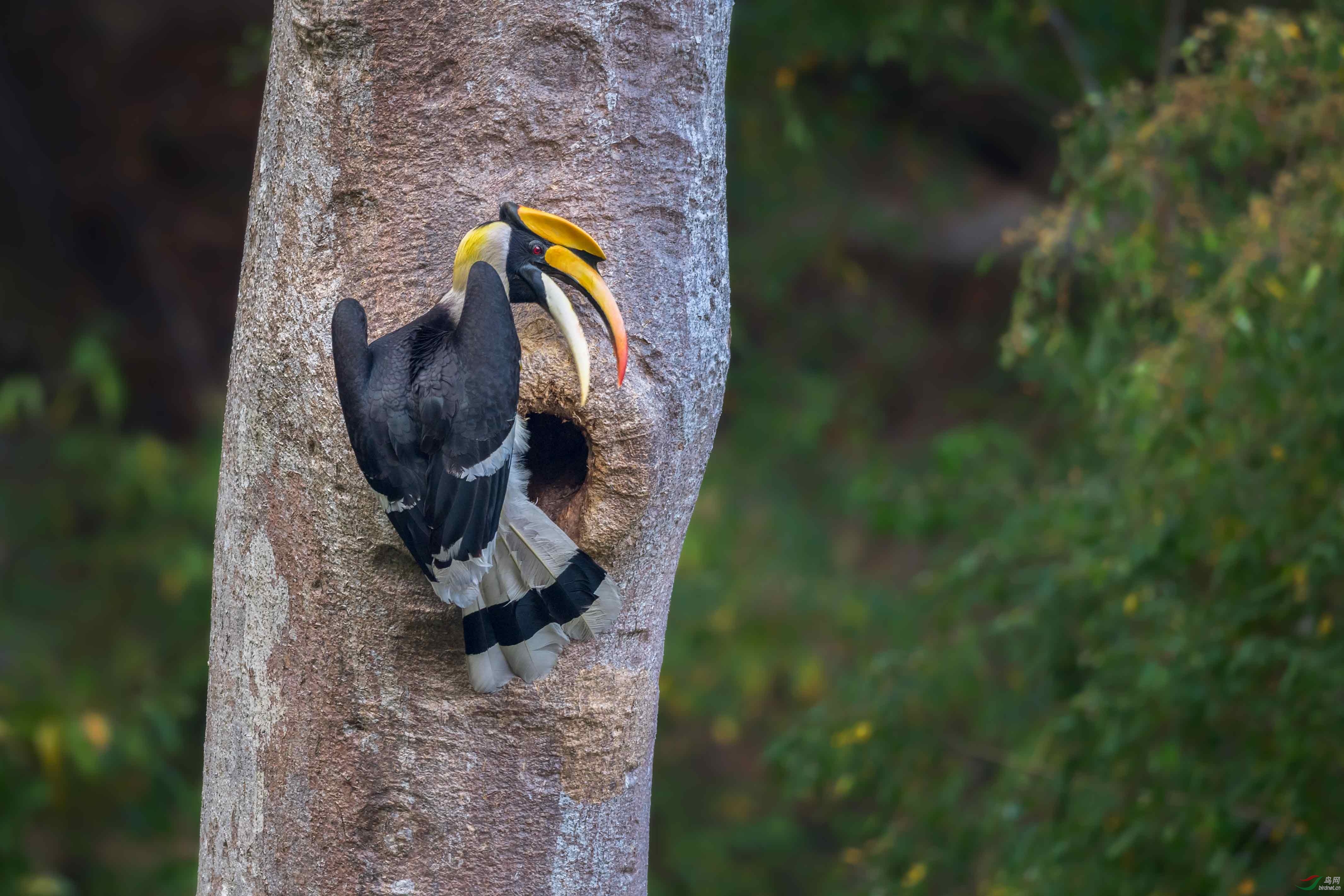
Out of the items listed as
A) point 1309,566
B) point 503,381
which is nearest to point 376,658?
point 503,381

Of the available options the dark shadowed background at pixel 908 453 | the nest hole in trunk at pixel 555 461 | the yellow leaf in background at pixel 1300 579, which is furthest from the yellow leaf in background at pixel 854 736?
the nest hole in trunk at pixel 555 461

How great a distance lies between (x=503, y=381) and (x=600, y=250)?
0.23 meters

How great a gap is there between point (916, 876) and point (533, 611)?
6.45 feet

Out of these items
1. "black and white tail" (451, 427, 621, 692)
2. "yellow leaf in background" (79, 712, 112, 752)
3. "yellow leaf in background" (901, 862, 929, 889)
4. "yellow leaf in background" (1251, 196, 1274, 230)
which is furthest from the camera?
"yellow leaf in background" (79, 712, 112, 752)

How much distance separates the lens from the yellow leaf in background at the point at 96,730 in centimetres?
413

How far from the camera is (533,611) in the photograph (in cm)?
177

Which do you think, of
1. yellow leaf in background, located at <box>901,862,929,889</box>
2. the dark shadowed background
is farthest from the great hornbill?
yellow leaf in background, located at <box>901,862,929,889</box>

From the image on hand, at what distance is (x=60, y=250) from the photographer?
574cm

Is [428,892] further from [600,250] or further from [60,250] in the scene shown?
[60,250]

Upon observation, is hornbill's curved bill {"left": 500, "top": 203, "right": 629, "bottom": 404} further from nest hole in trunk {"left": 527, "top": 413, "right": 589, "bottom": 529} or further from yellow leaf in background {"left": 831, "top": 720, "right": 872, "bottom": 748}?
yellow leaf in background {"left": 831, "top": 720, "right": 872, "bottom": 748}

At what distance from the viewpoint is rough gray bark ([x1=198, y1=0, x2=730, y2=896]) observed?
73.3 inches

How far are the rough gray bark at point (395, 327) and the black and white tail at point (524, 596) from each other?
11 centimetres

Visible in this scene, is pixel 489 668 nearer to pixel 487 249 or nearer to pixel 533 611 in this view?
pixel 533 611

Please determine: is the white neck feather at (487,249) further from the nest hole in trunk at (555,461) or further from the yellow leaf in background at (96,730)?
the yellow leaf in background at (96,730)
